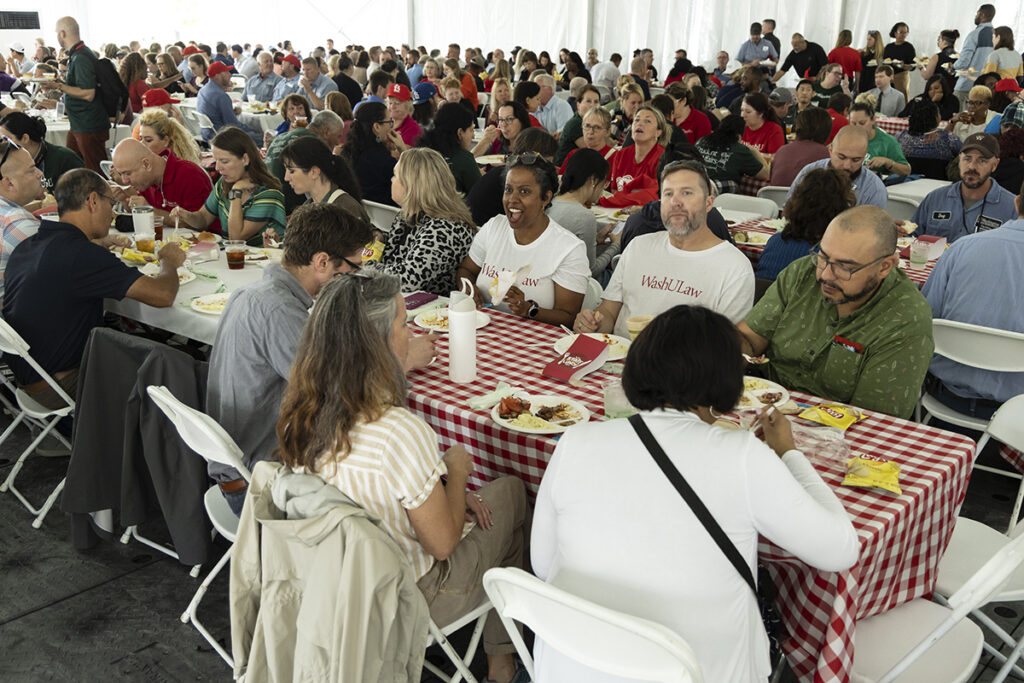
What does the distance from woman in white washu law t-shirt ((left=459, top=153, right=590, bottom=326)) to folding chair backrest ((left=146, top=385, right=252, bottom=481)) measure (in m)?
1.48

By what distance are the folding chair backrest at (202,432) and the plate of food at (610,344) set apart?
3.96 feet

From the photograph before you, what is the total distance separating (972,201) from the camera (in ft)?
16.3

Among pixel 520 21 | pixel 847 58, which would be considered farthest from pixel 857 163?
pixel 520 21

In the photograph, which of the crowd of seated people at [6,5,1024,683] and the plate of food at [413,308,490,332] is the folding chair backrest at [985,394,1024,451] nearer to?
the crowd of seated people at [6,5,1024,683]

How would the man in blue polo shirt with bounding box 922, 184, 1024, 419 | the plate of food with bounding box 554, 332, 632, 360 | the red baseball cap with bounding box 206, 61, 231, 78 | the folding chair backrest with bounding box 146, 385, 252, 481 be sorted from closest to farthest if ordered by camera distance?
the folding chair backrest with bounding box 146, 385, 252, 481, the plate of food with bounding box 554, 332, 632, 360, the man in blue polo shirt with bounding box 922, 184, 1024, 419, the red baseball cap with bounding box 206, 61, 231, 78

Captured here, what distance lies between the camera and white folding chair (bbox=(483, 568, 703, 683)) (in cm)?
154

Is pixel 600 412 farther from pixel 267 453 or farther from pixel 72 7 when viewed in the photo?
pixel 72 7

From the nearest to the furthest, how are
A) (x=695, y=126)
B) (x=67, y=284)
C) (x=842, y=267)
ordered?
(x=842, y=267) < (x=67, y=284) < (x=695, y=126)

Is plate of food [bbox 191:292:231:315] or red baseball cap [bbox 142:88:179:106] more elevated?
red baseball cap [bbox 142:88:179:106]

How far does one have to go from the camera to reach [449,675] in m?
2.71

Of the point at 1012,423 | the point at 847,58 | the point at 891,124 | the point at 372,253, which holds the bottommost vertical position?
the point at 1012,423

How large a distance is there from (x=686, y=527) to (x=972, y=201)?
4202 mm

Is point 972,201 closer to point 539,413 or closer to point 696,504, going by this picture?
point 539,413

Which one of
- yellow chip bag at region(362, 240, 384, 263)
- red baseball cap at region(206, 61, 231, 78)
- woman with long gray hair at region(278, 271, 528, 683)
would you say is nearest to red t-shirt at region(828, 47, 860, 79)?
red baseball cap at region(206, 61, 231, 78)
